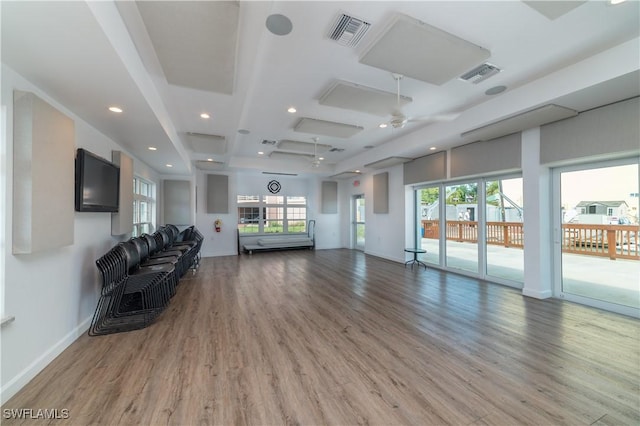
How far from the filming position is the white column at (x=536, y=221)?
405cm

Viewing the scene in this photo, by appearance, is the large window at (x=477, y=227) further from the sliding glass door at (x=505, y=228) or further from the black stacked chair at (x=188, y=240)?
the black stacked chair at (x=188, y=240)

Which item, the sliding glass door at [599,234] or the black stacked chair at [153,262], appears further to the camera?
the black stacked chair at [153,262]

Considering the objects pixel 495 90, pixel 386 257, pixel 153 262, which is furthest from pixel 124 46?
pixel 386 257

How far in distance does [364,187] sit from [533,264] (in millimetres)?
5420

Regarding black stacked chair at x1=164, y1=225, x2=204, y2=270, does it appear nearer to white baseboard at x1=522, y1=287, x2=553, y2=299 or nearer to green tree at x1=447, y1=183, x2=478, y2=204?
green tree at x1=447, y1=183, x2=478, y2=204

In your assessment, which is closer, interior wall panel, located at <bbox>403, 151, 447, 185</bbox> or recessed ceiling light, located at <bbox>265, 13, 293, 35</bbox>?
recessed ceiling light, located at <bbox>265, 13, 293, 35</bbox>

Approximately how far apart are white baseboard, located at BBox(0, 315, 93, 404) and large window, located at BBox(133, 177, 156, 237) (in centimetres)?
304

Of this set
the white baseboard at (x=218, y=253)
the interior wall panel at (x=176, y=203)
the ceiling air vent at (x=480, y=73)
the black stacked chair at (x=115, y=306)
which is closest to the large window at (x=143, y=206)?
the interior wall panel at (x=176, y=203)

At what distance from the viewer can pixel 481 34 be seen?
2.42 m

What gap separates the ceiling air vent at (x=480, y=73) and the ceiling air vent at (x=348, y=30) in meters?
1.61

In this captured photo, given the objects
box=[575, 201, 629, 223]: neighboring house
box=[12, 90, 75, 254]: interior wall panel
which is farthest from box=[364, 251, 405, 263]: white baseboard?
box=[12, 90, 75, 254]: interior wall panel

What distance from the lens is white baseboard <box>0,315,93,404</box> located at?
1892 mm

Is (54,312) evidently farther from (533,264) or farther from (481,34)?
(533,264)

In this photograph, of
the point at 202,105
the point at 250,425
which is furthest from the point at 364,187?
the point at 250,425
